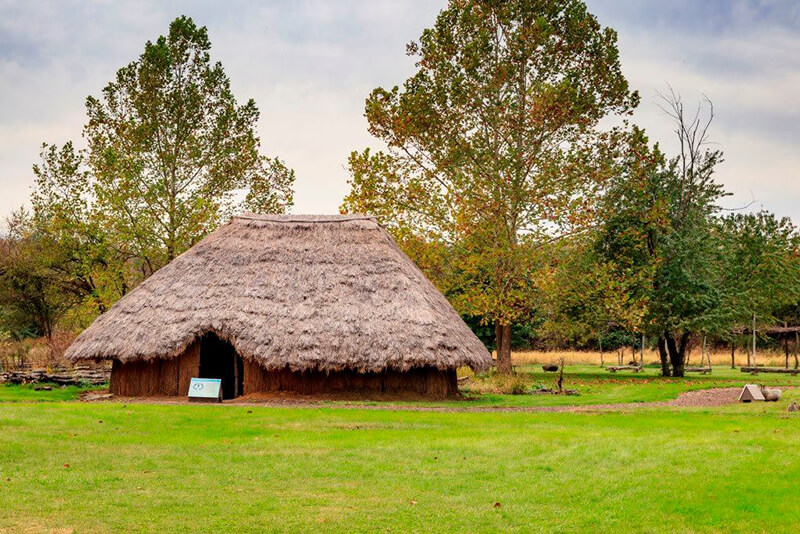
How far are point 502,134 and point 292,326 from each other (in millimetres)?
14421

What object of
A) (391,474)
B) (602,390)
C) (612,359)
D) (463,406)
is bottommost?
(391,474)

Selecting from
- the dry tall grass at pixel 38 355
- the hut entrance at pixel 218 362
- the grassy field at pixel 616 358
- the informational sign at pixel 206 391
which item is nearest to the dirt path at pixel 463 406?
the informational sign at pixel 206 391

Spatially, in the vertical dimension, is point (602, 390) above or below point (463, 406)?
above

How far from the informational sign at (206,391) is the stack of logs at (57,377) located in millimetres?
9543

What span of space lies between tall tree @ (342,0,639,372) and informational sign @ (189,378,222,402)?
498 inches

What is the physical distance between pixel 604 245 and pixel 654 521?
29664 millimetres

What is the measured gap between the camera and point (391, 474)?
12727mm

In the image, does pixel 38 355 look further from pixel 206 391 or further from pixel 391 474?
pixel 391 474

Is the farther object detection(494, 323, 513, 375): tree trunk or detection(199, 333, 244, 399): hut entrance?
detection(494, 323, 513, 375): tree trunk

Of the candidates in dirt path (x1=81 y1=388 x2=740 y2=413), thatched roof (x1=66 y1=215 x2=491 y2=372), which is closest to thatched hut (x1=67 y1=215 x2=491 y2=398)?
thatched roof (x1=66 y1=215 x2=491 y2=372)

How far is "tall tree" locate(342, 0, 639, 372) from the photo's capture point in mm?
34000

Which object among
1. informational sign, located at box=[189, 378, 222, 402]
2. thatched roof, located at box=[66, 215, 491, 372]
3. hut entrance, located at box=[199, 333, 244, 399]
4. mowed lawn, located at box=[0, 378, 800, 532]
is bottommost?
mowed lawn, located at box=[0, 378, 800, 532]

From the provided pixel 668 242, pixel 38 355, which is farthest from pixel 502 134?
pixel 38 355

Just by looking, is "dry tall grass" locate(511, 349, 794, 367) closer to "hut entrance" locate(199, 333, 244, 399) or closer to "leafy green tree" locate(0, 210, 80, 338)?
"hut entrance" locate(199, 333, 244, 399)
